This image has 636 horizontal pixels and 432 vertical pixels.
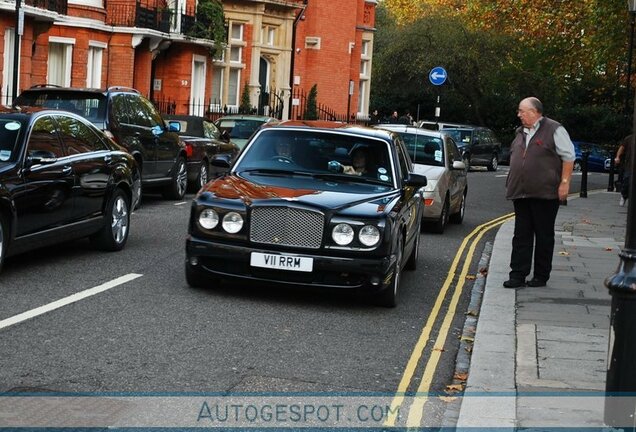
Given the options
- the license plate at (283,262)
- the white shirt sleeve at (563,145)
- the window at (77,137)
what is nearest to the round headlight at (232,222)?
the license plate at (283,262)

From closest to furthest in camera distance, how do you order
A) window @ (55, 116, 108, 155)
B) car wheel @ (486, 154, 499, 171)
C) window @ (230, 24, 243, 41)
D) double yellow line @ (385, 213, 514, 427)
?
1. double yellow line @ (385, 213, 514, 427)
2. window @ (55, 116, 108, 155)
3. car wheel @ (486, 154, 499, 171)
4. window @ (230, 24, 243, 41)

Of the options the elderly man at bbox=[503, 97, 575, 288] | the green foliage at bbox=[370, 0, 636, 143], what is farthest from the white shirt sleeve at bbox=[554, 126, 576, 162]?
the green foliage at bbox=[370, 0, 636, 143]

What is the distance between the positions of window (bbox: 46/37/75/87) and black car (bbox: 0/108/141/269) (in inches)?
876

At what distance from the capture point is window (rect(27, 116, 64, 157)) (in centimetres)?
1118

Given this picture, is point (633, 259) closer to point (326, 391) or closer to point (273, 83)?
point (326, 391)

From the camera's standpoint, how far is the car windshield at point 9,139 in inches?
424

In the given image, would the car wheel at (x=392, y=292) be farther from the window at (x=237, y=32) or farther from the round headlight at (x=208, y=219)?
the window at (x=237, y=32)

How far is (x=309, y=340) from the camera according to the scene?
869 cm

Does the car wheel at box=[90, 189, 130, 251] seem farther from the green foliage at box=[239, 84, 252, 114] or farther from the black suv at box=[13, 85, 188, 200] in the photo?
the green foliage at box=[239, 84, 252, 114]

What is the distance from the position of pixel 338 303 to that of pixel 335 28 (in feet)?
145

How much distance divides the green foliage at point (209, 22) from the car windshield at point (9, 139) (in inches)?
1160

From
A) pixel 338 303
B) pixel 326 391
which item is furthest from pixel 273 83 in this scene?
pixel 326 391

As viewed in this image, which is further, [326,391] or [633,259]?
[326,391]

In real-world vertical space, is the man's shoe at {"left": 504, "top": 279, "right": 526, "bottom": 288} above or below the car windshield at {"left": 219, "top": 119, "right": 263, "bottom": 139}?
below
